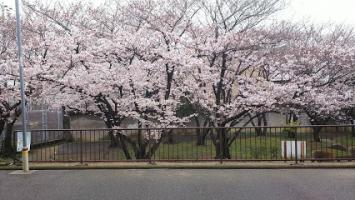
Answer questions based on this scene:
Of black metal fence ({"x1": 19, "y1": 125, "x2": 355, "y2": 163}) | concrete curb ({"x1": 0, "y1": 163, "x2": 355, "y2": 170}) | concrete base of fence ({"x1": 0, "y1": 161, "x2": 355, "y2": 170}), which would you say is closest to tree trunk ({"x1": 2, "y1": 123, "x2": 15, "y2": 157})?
black metal fence ({"x1": 19, "y1": 125, "x2": 355, "y2": 163})

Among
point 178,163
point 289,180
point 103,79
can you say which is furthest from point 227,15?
point 289,180

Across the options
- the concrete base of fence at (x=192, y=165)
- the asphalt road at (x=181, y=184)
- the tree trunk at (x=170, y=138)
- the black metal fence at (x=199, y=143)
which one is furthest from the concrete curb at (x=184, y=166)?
the tree trunk at (x=170, y=138)

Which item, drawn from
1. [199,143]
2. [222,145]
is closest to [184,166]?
[222,145]

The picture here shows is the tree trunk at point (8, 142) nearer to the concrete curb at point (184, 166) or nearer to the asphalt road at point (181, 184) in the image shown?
the concrete curb at point (184, 166)

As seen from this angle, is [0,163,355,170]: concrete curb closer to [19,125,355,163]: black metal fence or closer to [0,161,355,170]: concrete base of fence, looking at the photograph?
[0,161,355,170]: concrete base of fence

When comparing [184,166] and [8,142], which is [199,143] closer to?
[184,166]

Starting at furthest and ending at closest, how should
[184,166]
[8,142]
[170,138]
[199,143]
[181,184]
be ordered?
[8,142] < [199,143] < [170,138] < [184,166] < [181,184]

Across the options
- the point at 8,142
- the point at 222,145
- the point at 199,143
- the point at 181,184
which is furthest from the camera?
the point at 8,142

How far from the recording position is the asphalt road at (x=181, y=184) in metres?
6.88

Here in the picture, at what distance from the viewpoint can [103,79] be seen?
13227 millimetres

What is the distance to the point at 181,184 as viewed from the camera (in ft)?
25.6

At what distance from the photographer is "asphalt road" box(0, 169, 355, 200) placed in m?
6.88

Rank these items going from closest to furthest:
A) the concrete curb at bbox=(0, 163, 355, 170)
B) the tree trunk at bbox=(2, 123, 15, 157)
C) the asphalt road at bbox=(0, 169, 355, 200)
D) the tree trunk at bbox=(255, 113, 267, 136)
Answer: the asphalt road at bbox=(0, 169, 355, 200) < the concrete curb at bbox=(0, 163, 355, 170) < the tree trunk at bbox=(255, 113, 267, 136) < the tree trunk at bbox=(2, 123, 15, 157)

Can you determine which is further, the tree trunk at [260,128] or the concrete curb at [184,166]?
the tree trunk at [260,128]
